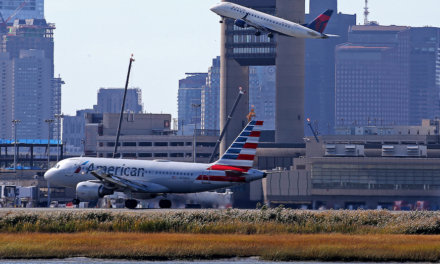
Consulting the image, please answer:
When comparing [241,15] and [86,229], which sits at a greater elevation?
[241,15]

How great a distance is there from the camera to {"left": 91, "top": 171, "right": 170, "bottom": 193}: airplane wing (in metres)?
72.4

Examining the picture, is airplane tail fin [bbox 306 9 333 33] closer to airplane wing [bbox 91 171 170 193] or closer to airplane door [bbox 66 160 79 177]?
airplane door [bbox 66 160 79 177]

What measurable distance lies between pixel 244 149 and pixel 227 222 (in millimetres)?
14897

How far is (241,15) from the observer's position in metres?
130

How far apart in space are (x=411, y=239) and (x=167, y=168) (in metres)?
28.6

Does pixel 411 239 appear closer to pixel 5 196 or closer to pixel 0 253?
pixel 0 253

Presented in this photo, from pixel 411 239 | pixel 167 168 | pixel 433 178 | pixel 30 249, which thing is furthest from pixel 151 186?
pixel 433 178

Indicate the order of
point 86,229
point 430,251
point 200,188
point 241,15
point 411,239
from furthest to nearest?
point 241,15, point 200,188, point 86,229, point 411,239, point 430,251

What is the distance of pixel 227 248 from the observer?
50.2 meters

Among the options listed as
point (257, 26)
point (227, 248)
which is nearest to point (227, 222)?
point (227, 248)

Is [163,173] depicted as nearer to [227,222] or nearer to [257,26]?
[227,222]

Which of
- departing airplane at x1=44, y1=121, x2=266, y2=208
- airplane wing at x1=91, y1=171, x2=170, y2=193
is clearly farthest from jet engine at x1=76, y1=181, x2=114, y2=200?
airplane wing at x1=91, y1=171, x2=170, y2=193

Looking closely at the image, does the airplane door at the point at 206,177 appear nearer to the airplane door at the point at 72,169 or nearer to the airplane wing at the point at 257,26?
the airplane door at the point at 72,169

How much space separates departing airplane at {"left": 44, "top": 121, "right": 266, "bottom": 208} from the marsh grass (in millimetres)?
10802
